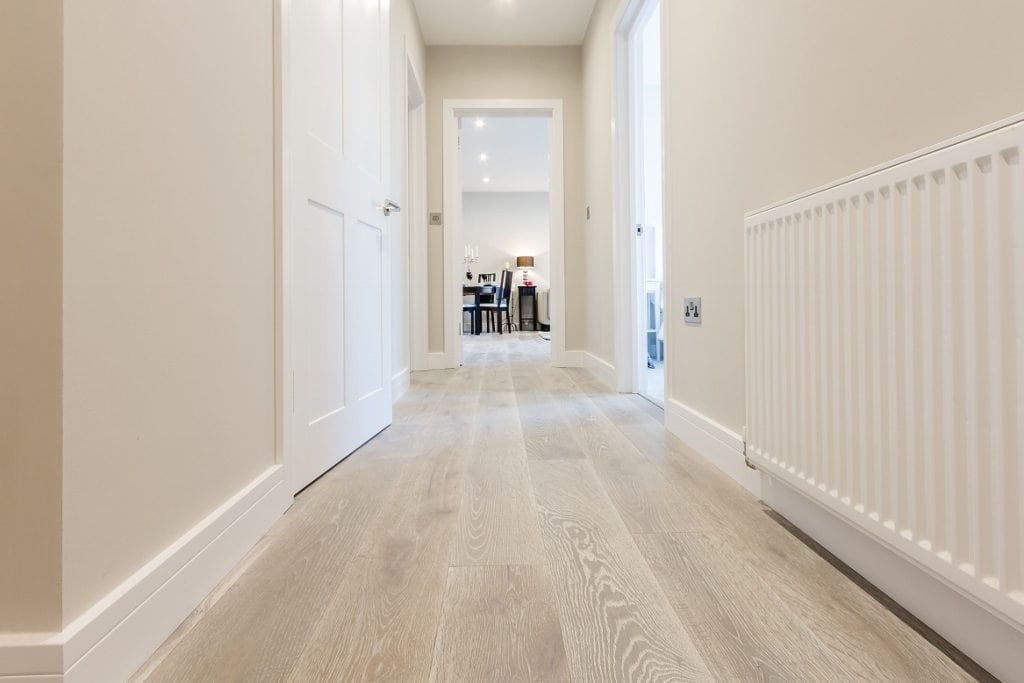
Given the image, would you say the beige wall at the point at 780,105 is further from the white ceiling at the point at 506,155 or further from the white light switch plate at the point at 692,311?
the white ceiling at the point at 506,155

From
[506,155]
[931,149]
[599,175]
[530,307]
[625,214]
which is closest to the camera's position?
[931,149]

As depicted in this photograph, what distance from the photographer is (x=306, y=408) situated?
1.41 meters

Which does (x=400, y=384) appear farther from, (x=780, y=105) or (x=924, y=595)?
(x=924, y=595)

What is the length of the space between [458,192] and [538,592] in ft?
12.1

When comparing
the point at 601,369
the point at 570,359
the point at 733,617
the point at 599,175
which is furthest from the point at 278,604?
the point at 570,359

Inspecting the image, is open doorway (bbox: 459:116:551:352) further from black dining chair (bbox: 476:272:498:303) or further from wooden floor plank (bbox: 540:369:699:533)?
wooden floor plank (bbox: 540:369:699:533)

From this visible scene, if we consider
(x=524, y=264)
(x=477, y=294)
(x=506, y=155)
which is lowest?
(x=477, y=294)

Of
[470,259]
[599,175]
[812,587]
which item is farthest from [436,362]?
[470,259]

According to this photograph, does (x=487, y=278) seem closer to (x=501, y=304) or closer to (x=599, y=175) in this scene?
(x=501, y=304)

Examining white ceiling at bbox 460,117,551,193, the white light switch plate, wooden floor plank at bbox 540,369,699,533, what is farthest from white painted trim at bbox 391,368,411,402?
white ceiling at bbox 460,117,551,193

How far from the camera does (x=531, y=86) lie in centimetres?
415

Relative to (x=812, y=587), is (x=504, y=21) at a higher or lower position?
higher

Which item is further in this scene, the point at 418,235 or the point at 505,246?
the point at 505,246

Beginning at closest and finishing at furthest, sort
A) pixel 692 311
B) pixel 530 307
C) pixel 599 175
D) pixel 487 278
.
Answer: pixel 692 311
pixel 599 175
pixel 530 307
pixel 487 278
